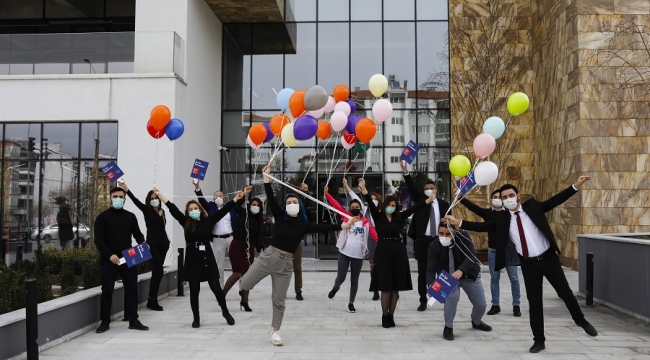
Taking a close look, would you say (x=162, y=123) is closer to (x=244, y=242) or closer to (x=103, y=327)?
(x=244, y=242)

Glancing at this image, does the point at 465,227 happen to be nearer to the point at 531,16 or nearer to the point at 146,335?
the point at 146,335

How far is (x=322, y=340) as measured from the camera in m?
7.49

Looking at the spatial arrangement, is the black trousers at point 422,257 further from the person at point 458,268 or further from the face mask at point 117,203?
the face mask at point 117,203

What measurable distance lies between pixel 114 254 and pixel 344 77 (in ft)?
43.6

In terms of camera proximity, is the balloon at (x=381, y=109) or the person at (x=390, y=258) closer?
the person at (x=390, y=258)

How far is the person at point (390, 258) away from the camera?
8.00 metres

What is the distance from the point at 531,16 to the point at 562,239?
24.4 feet

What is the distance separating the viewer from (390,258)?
810 cm

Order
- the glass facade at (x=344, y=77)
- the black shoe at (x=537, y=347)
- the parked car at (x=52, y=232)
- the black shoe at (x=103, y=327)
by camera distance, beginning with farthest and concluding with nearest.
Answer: the glass facade at (x=344, y=77) < the parked car at (x=52, y=232) < the black shoe at (x=103, y=327) < the black shoe at (x=537, y=347)

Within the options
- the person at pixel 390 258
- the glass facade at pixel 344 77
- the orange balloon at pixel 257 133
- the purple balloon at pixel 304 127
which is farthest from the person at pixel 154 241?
the glass facade at pixel 344 77

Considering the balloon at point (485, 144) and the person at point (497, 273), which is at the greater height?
the balloon at point (485, 144)

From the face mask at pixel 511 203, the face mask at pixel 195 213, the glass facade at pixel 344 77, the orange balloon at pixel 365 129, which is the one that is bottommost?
the face mask at pixel 195 213

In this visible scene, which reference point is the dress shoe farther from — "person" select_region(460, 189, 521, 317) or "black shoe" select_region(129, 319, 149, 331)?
"black shoe" select_region(129, 319, 149, 331)

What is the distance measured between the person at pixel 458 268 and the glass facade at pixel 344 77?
37.6 ft
